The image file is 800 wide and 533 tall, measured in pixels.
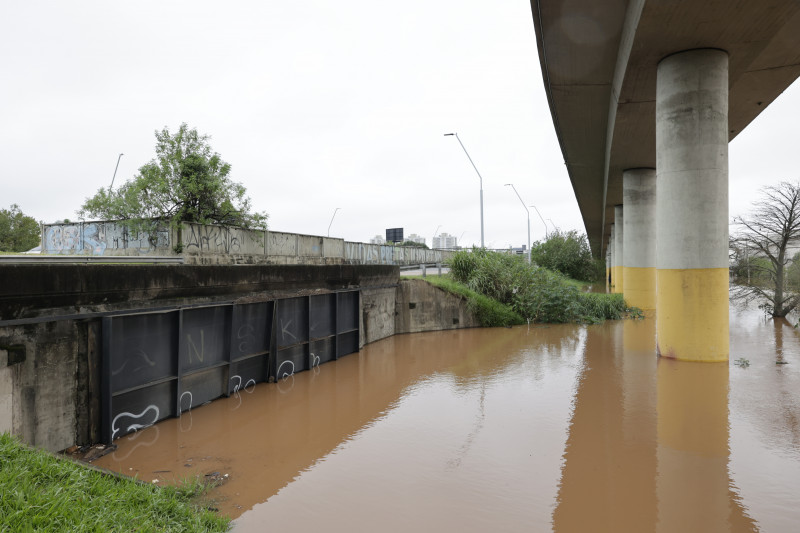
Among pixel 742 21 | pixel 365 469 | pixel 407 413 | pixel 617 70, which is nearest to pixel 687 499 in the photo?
pixel 365 469

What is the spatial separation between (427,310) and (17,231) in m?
34.3

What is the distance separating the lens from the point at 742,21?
373 inches

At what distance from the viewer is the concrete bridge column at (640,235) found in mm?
21828

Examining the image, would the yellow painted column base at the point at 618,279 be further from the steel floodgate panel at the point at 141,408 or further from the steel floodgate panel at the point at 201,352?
the steel floodgate panel at the point at 141,408

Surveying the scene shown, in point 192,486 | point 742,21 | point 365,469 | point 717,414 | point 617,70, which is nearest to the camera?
point 192,486

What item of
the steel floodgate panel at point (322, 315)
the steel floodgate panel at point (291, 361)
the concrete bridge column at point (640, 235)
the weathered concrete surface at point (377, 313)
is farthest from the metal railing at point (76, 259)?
the concrete bridge column at point (640, 235)

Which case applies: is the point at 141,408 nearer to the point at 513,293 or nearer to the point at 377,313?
the point at 377,313

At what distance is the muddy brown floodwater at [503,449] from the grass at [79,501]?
50cm

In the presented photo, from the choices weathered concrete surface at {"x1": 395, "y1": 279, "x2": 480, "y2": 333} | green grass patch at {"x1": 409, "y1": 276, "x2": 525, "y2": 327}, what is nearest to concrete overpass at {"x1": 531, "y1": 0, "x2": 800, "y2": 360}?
green grass patch at {"x1": 409, "y1": 276, "x2": 525, "y2": 327}

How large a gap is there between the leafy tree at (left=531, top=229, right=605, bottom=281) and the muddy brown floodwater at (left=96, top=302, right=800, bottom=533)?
35.7 meters

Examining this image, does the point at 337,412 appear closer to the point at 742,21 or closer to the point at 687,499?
the point at 687,499

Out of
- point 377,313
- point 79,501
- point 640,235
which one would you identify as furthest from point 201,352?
point 640,235

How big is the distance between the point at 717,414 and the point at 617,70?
1013 centimetres

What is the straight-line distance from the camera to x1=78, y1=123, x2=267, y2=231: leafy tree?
15148mm
